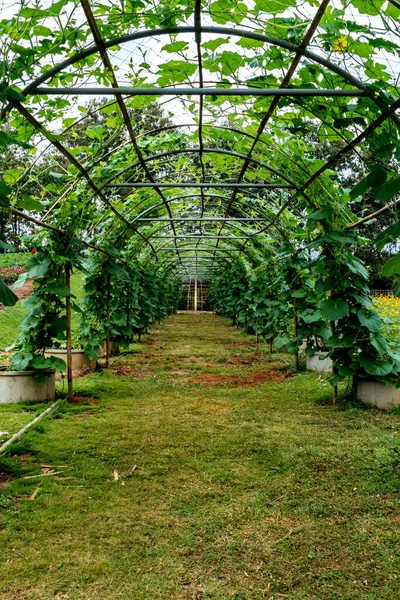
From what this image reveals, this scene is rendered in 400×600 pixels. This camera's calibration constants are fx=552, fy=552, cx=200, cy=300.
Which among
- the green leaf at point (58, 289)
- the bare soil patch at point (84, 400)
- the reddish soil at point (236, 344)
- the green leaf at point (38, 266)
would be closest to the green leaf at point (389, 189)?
the green leaf at point (58, 289)

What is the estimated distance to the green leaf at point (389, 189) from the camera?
9.85 ft

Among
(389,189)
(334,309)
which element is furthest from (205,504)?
(334,309)

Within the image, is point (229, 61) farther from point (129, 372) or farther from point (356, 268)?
point (129, 372)

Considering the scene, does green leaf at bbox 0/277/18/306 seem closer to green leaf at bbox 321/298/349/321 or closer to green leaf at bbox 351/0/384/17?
green leaf at bbox 351/0/384/17

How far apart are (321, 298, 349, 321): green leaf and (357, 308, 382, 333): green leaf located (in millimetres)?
178

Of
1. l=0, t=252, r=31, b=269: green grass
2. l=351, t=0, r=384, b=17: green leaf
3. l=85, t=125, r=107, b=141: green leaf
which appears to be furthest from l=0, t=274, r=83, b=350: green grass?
l=0, t=252, r=31, b=269: green grass

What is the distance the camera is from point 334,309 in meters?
5.49

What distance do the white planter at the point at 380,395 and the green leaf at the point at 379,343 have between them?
16.7 inches

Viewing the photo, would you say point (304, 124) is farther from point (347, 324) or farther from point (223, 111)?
point (347, 324)

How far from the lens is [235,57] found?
3889mm

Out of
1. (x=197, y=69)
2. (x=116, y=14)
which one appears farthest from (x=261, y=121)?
(x=116, y=14)

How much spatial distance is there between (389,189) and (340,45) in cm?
96

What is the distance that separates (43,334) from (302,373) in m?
4.12

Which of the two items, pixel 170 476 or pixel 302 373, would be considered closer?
pixel 170 476
